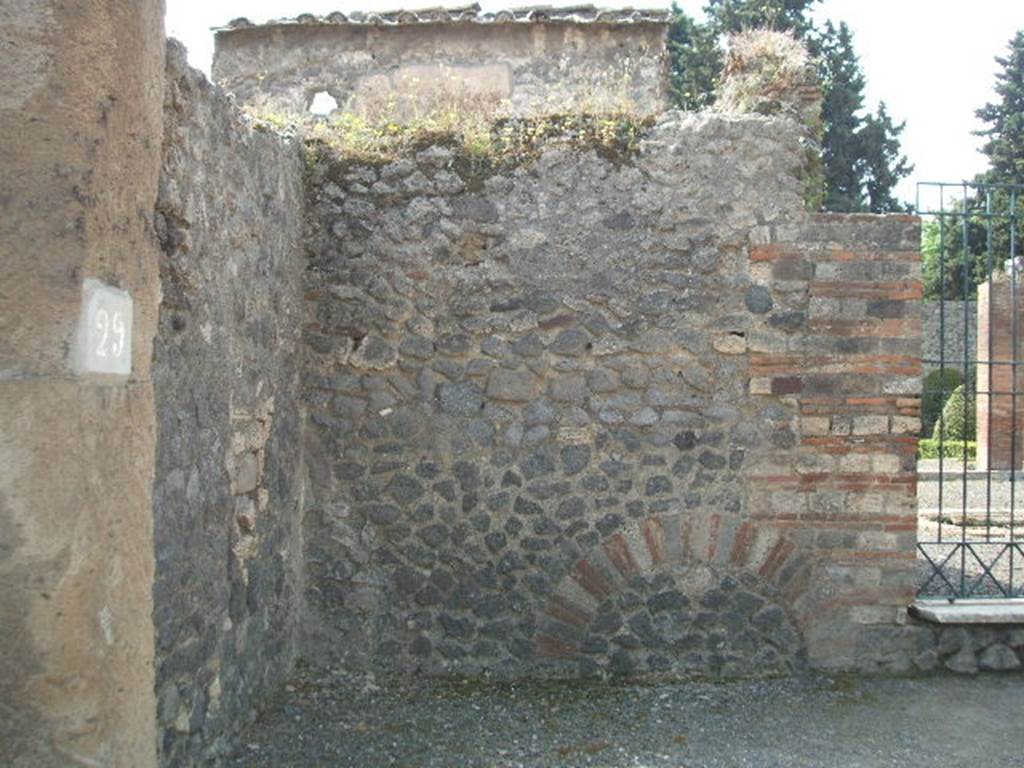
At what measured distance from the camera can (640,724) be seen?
14.7 feet

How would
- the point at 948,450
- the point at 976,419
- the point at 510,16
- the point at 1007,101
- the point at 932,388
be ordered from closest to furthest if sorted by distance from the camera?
the point at 510,16 < the point at 976,419 < the point at 948,450 < the point at 932,388 < the point at 1007,101

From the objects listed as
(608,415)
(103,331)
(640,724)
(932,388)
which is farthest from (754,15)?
(103,331)

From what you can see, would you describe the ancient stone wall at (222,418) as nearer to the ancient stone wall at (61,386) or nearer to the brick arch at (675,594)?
the ancient stone wall at (61,386)

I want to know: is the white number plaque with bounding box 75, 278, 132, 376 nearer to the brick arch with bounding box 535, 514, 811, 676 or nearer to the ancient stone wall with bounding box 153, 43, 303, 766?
the ancient stone wall with bounding box 153, 43, 303, 766

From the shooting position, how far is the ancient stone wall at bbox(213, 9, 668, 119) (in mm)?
8711

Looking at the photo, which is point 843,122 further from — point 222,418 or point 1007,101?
point 222,418

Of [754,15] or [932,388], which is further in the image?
[754,15]

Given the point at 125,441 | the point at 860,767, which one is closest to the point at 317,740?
the point at 860,767

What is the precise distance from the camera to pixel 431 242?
5090 mm

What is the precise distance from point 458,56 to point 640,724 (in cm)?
627

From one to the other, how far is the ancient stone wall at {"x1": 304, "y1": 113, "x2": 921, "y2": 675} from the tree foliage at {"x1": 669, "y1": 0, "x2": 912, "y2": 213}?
18.0 m

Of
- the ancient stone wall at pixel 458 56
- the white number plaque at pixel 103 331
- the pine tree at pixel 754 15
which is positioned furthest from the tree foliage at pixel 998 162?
the white number plaque at pixel 103 331

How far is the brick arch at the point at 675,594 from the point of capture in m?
5.05

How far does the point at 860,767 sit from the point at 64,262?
11.6ft
